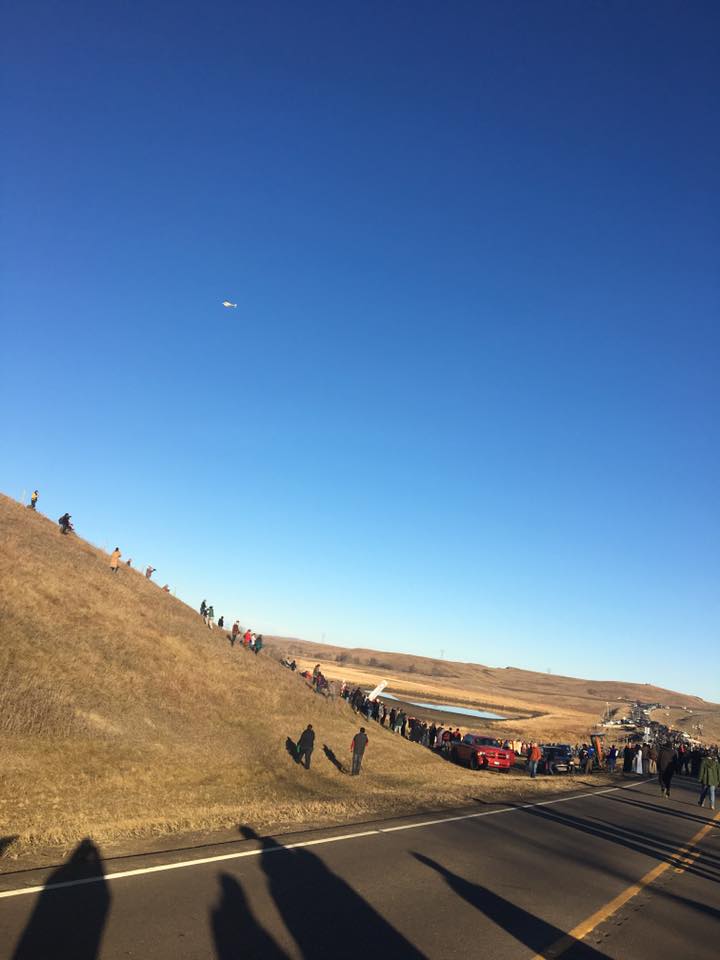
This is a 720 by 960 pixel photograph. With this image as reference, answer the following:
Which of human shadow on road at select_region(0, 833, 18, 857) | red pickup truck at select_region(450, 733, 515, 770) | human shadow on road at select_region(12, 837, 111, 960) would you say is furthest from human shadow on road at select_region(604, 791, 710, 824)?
human shadow on road at select_region(0, 833, 18, 857)

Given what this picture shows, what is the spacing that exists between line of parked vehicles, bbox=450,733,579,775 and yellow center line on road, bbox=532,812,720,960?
15445 mm

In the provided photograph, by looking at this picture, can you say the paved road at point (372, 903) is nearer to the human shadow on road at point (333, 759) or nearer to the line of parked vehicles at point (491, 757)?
the human shadow on road at point (333, 759)

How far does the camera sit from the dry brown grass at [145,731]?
1330cm

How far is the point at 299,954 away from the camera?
5.99 m

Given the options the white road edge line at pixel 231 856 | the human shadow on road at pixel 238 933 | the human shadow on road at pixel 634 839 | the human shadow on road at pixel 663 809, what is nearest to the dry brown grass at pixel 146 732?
the white road edge line at pixel 231 856

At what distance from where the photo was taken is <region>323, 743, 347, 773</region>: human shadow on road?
23.8 m

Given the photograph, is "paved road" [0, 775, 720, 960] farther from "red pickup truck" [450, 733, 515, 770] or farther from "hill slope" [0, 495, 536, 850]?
"red pickup truck" [450, 733, 515, 770]

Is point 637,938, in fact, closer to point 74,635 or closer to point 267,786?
point 267,786

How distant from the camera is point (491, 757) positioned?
2984cm

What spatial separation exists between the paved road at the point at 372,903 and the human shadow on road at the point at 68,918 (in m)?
0.02

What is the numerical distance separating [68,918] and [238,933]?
5.51 ft

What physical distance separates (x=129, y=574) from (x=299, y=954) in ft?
120

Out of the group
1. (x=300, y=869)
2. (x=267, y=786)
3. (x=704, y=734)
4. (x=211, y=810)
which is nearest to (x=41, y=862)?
(x=300, y=869)

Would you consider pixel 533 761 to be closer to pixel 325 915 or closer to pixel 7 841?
pixel 7 841
